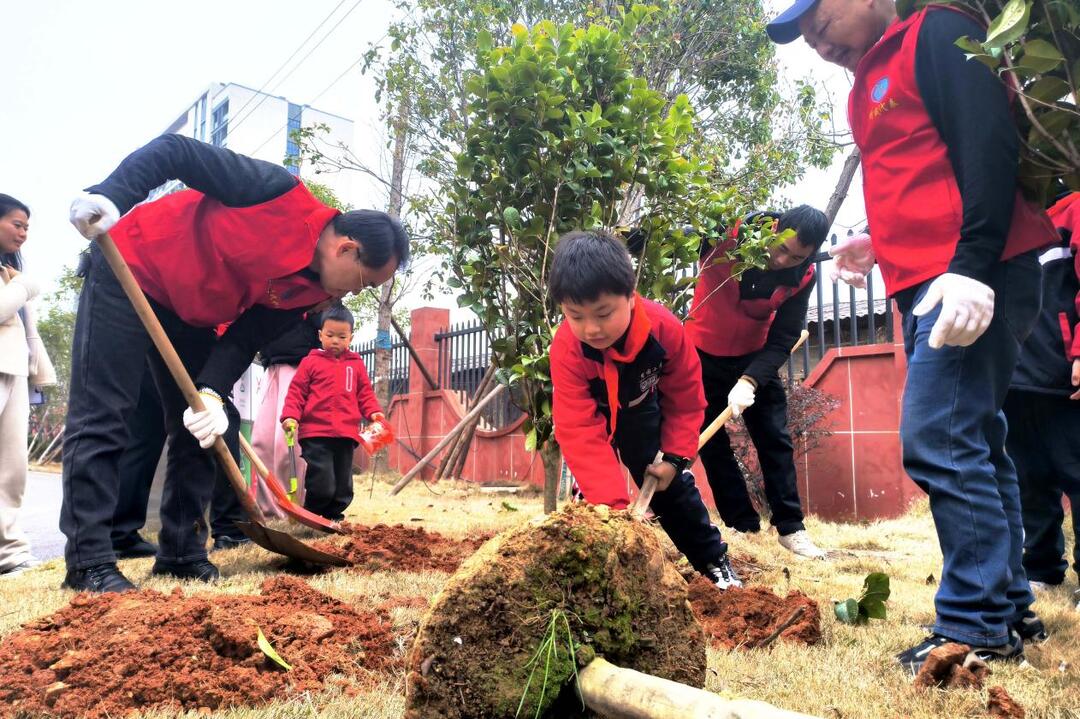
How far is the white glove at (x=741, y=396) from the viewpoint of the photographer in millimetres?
3748

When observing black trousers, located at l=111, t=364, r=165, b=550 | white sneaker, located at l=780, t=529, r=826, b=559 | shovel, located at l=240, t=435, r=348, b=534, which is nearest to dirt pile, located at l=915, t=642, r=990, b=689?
white sneaker, located at l=780, t=529, r=826, b=559

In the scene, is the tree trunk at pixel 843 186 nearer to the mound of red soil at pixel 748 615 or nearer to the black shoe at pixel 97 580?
the mound of red soil at pixel 748 615

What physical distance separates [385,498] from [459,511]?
70.4 inches

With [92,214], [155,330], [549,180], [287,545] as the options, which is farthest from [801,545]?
[92,214]

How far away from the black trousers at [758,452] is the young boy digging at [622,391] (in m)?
1.21

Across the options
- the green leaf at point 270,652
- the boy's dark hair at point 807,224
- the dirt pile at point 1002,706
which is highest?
the boy's dark hair at point 807,224

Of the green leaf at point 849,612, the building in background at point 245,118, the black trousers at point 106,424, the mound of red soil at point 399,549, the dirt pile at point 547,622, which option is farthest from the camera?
the building in background at point 245,118

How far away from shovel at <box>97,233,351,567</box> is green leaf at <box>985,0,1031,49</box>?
2.62 metres

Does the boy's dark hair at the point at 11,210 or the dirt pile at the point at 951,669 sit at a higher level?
the boy's dark hair at the point at 11,210

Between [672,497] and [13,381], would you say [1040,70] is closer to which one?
[672,497]

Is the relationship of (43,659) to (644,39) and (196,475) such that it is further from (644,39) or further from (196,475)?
(644,39)

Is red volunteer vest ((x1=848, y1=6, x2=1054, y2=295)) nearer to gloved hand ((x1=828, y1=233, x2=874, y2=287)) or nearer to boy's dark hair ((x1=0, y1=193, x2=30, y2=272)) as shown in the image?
gloved hand ((x1=828, y1=233, x2=874, y2=287))

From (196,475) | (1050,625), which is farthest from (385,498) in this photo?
(1050,625)

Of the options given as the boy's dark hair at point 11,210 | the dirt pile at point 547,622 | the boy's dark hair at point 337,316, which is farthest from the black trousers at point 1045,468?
the boy's dark hair at point 11,210
